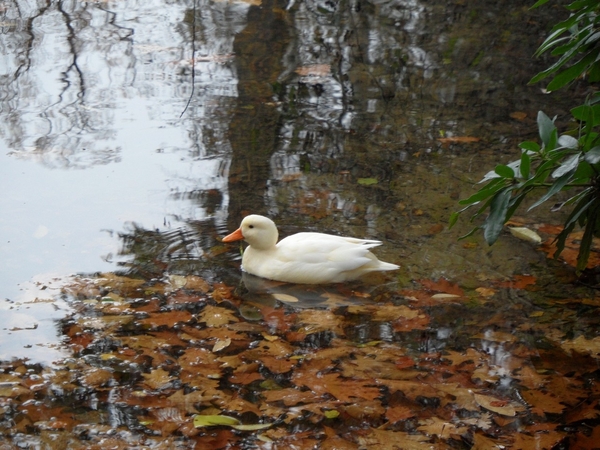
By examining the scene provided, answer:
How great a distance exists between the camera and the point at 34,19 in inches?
402

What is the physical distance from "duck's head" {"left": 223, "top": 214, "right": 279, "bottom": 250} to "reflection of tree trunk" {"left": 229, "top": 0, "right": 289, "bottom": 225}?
570 mm

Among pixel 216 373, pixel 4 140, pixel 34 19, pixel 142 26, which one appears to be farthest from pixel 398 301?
pixel 34 19

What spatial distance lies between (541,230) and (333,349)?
227 cm

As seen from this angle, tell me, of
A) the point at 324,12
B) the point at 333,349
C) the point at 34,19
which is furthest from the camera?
the point at 324,12

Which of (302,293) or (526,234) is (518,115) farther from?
(302,293)

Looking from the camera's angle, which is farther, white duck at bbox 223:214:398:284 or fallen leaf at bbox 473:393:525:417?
white duck at bbox 223:214:398:284

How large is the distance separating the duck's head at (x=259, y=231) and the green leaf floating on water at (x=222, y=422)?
69.9 inches

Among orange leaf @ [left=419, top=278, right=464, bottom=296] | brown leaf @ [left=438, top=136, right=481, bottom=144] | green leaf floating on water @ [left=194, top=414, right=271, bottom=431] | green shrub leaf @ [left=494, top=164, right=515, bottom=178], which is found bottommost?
green leaf floating on water @ [left=194, top=414, right=271, bottom=431]

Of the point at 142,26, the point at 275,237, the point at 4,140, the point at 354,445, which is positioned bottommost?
the point at 354,445

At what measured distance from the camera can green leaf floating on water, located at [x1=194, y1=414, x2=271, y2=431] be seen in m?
3.36

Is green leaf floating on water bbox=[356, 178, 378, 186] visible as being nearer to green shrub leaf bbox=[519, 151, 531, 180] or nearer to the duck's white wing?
the duck's white wing

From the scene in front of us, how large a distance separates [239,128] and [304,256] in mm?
2600

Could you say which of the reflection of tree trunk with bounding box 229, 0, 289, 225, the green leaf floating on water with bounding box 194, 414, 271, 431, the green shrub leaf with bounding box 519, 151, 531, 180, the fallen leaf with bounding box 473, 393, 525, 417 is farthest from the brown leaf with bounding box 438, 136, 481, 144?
the green leaf floating on water with bounding box 194, 414, 271, 431

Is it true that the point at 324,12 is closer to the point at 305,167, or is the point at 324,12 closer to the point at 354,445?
the point at 305,167
